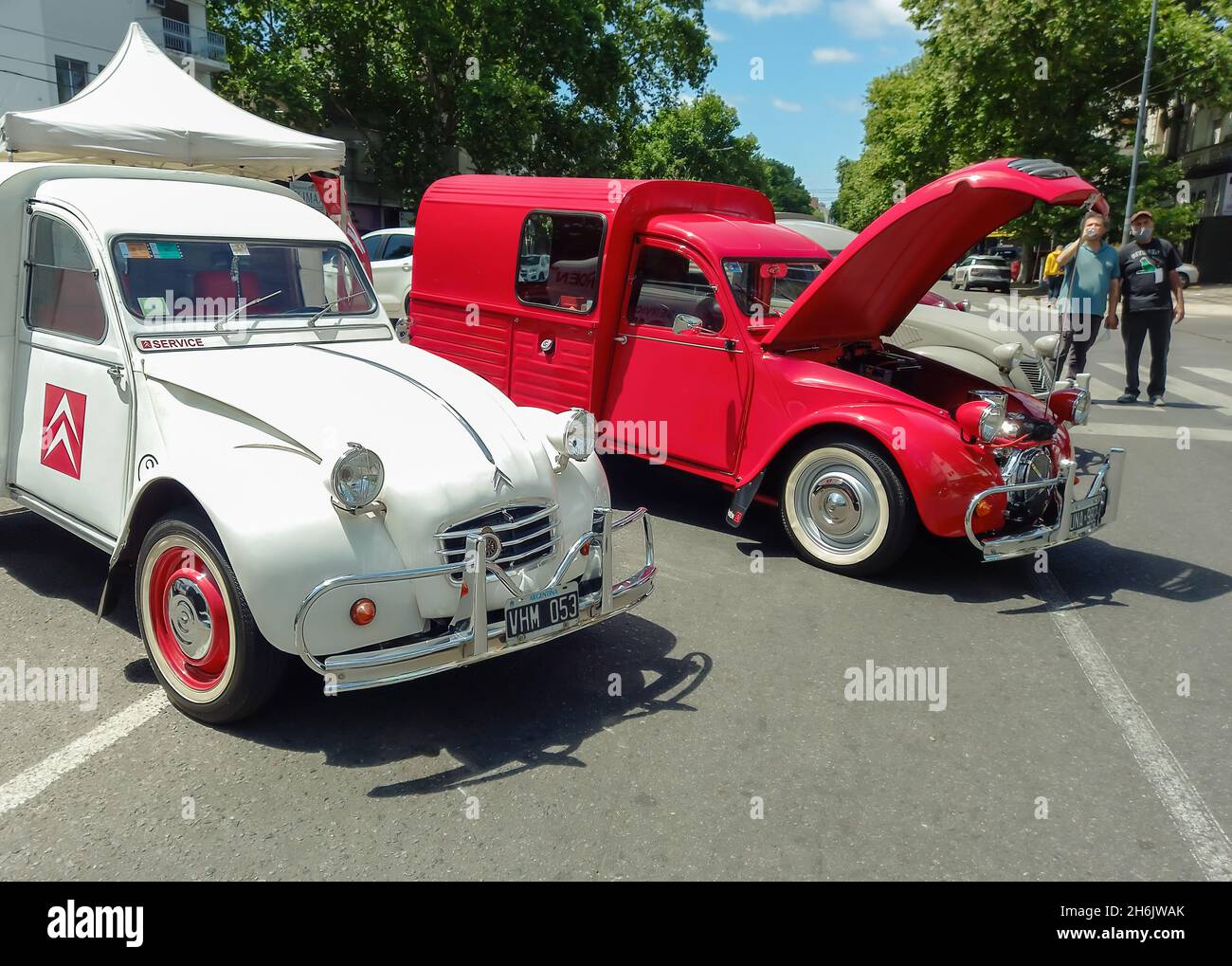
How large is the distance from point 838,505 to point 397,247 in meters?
11.6

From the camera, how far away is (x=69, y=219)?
464cm

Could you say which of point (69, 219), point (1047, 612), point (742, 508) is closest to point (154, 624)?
point (69, 219)

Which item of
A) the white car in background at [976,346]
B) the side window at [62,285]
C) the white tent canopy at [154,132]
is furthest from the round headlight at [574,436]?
the white tent canopy at [154,132]

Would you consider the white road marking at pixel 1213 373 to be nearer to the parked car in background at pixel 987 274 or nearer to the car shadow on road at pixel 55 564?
the car shadow on road at pixel 55 564

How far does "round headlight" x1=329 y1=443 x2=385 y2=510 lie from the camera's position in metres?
3.47

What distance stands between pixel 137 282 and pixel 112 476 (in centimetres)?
93

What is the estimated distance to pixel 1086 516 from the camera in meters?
5.62

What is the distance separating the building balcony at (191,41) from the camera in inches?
1292

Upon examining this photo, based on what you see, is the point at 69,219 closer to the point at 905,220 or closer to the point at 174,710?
the point at 174,710

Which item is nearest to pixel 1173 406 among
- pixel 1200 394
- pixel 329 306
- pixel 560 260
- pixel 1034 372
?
pixel 1200 394

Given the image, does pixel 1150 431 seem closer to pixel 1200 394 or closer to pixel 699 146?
pixel 1200 394

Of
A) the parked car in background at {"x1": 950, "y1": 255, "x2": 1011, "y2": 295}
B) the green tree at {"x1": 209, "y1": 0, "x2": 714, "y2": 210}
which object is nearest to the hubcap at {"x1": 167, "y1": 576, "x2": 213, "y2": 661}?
the green tree at {"x1": 209, "y1": 0, "x2": 714, "y2": 210}

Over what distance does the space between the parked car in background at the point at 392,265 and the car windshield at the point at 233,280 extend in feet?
30.6
